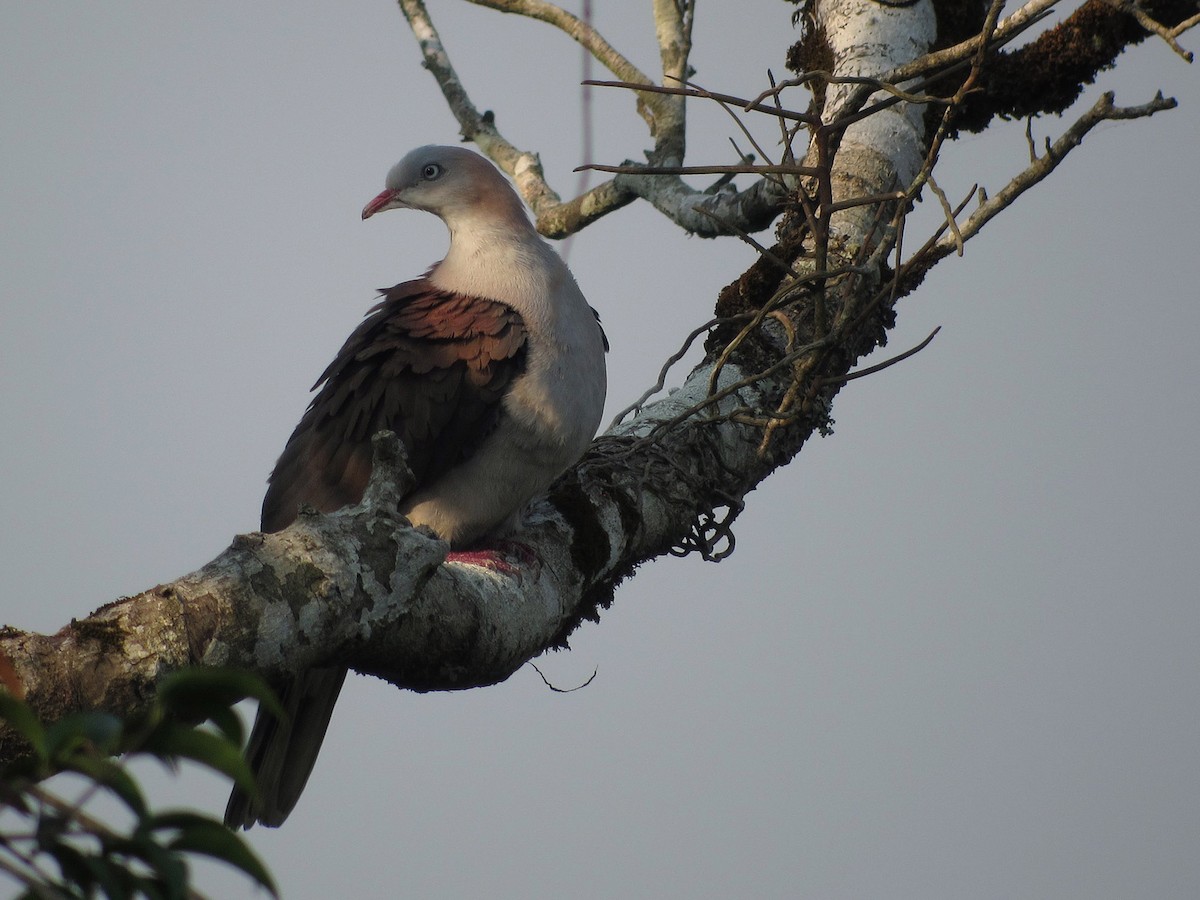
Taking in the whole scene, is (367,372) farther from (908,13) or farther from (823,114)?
(908,13)

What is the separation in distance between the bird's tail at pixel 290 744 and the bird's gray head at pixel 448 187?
181cm

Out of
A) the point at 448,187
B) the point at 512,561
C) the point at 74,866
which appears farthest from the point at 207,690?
the point at 448,187

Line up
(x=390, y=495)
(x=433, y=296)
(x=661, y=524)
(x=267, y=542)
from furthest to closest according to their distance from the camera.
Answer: (x=433, y=296) → (x=661, y=524) → (x=390, y=495) → (x=267, y=542)

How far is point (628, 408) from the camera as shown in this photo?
4289 millimetres

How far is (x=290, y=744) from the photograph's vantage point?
11.9 feet

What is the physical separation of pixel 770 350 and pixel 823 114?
932 mm

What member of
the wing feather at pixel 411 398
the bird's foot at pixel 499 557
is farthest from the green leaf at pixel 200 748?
the wing feather at pixel 411 398

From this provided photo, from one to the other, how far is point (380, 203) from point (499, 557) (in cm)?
190

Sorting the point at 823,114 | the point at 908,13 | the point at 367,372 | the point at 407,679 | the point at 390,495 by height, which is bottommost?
the point at 407,679

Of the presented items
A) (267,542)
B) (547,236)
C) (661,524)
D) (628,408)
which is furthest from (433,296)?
(267,542)

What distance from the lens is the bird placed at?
384 centimetres

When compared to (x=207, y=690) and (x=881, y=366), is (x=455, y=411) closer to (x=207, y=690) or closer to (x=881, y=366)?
(x=881, y=366)

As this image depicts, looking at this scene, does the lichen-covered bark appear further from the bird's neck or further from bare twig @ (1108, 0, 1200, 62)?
bare twig @ (1108, 0, 1200, 62)

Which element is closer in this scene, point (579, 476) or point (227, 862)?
point (227, 862)
